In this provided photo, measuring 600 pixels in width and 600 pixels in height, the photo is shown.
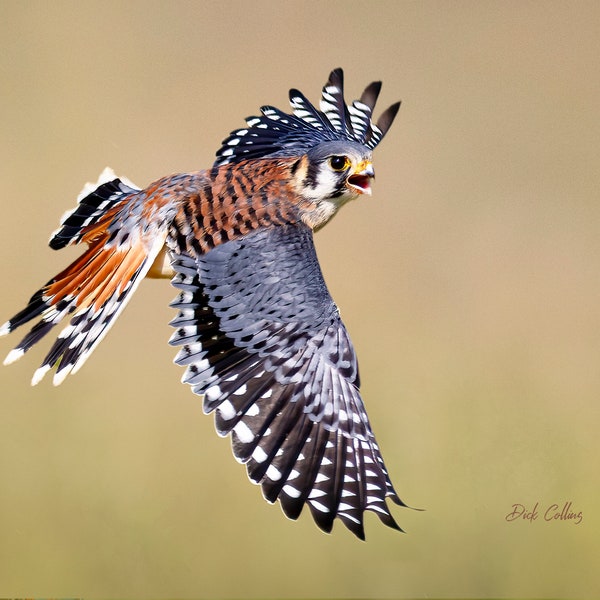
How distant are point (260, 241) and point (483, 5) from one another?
9985 mm

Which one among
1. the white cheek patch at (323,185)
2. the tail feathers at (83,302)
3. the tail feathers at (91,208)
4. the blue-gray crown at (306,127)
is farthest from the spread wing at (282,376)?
the blue-gray crown at (306,127)

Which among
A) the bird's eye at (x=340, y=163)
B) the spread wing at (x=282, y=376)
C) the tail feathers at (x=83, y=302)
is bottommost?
the spread wing at (x=282, y=376)

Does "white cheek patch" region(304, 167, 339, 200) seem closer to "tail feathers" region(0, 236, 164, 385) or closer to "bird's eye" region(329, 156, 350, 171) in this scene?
"bird's eye" region(329, 156, 350, 171)

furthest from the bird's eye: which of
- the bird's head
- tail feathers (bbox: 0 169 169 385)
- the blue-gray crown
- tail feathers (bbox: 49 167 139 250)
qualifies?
tail feathers (bbox: 49 167 139 250)

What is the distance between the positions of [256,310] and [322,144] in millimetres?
1256

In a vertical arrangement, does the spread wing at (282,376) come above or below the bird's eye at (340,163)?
below

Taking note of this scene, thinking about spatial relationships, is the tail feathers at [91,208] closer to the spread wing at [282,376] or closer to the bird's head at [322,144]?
the bird's head at [322,144]

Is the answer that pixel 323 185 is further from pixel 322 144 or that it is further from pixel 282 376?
pixel 282 376

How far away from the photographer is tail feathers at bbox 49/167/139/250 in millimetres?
6816

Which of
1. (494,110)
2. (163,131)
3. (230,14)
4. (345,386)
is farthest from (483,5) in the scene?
(345,386)

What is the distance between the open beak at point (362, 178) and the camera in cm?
644

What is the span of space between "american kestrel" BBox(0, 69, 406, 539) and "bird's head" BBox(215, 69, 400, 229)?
0.04 feet
